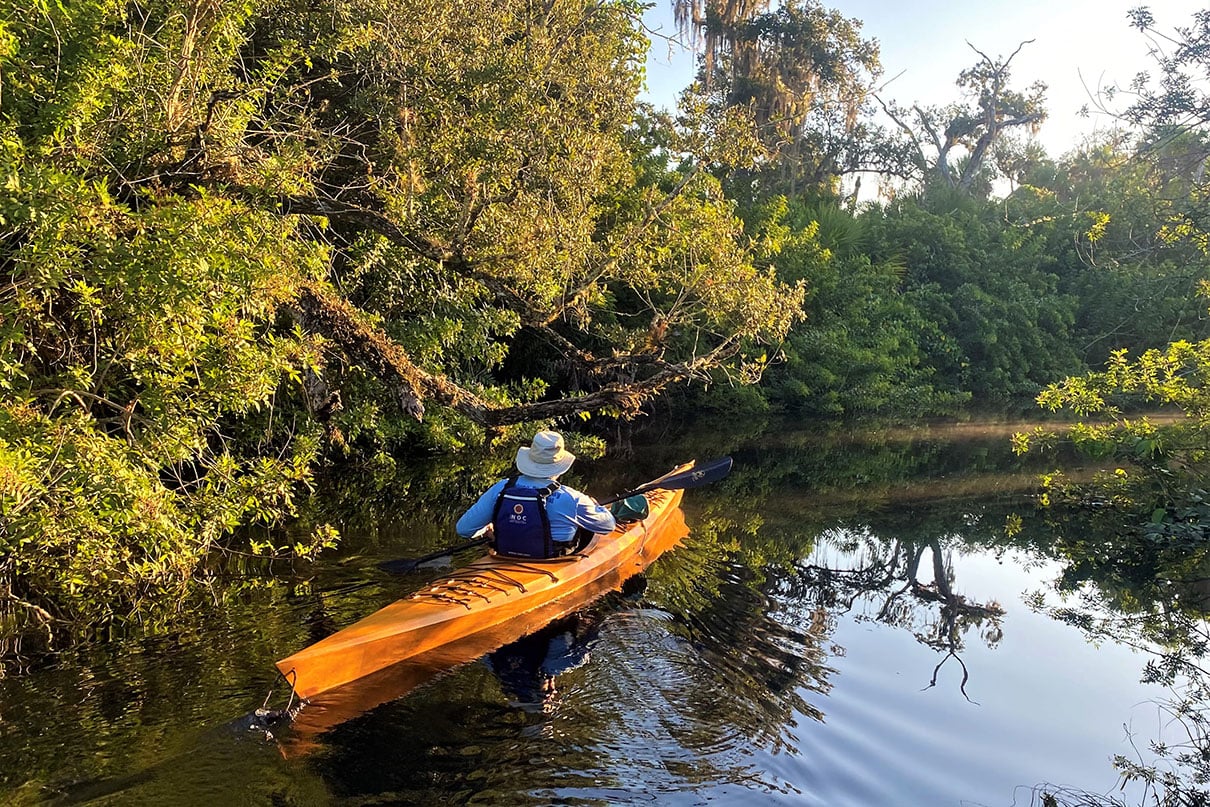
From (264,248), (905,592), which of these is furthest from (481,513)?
(905,592)

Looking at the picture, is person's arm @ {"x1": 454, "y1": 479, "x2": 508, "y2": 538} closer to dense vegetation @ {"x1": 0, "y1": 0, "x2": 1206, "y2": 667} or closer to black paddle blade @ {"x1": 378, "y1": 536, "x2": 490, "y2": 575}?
black paddle blade @ {"x1": 378, "y1": 536, "x2": 490, "y2": 575}

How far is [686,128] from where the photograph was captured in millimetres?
10680

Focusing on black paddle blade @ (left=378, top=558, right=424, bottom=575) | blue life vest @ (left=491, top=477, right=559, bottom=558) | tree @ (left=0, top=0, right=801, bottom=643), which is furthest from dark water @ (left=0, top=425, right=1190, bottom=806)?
tree @ (left=0, top=0, right=801, bottom=643)

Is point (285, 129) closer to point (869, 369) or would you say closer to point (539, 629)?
point (539, 629)

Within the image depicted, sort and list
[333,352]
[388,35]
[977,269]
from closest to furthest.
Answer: [333,352], [388,35], [977,269]

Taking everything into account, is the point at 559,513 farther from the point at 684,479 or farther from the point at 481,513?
the point at 684,479

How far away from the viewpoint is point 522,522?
6.07 meters

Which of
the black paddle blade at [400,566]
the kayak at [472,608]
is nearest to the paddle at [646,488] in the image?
the black paddle blade at [400,566]

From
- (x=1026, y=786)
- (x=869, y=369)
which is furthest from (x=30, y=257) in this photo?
(x=869, y=369)

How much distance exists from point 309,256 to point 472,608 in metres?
3.07

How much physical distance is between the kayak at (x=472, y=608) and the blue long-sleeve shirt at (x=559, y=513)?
0.25 metres

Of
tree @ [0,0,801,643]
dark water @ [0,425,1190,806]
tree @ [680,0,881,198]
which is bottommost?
dark water @ [0,425,1190,806]

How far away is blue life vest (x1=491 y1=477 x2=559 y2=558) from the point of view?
19.6ft

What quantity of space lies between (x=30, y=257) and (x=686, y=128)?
821 centimetres
